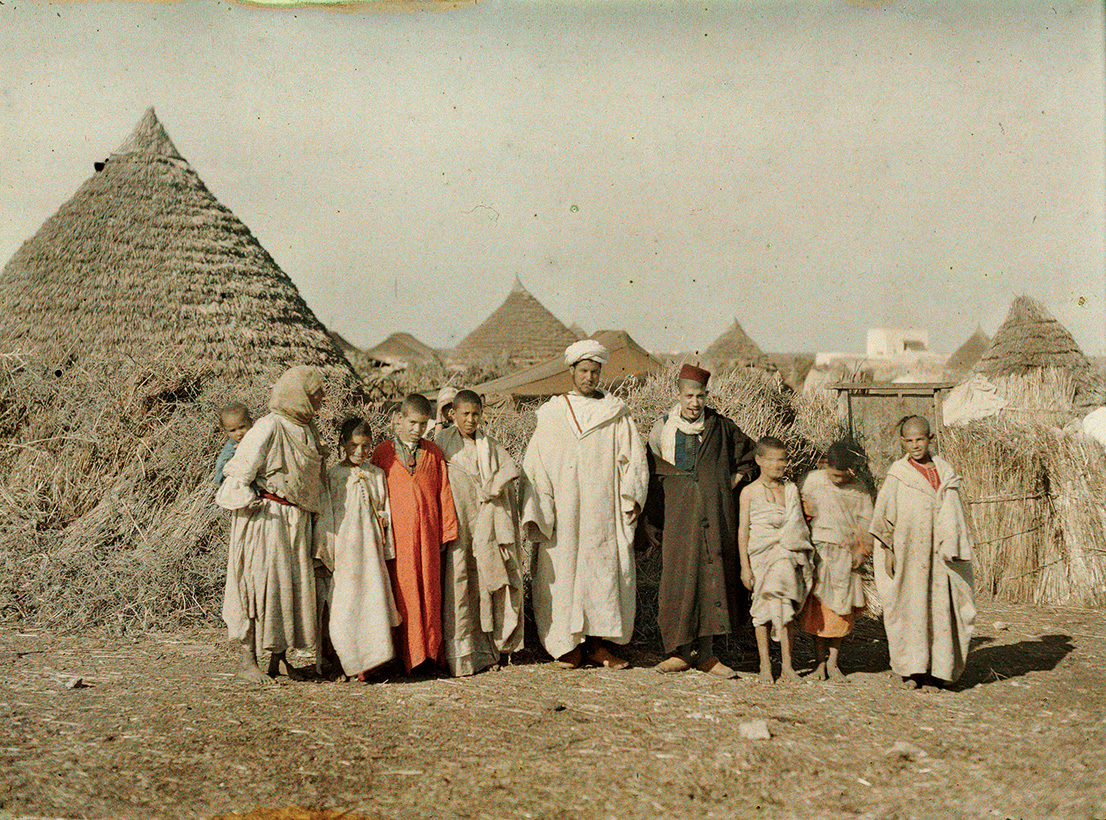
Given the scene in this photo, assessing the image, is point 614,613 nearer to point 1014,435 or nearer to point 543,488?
point 543,488

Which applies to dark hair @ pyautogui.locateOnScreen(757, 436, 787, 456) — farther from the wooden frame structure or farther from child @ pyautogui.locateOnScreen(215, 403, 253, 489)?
the wooden frame structure

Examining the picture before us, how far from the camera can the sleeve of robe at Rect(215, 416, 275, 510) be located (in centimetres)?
441

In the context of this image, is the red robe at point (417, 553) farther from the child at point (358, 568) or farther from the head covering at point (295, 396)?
the head covering at point (295, 396)

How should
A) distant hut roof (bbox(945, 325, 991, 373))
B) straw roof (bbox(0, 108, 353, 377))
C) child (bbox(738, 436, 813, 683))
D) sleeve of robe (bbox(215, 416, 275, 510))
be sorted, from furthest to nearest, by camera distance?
distant hut roof (bbox(945, 325, 991, 373)) → straw roof (bbox(0, 108, 353, 377)) → child (bbox(738, 436, 813, 683)) → sleeve of robe (bbox(215, 416, 275, 510))

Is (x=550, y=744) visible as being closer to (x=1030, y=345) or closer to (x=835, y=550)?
(x=835, y=550)

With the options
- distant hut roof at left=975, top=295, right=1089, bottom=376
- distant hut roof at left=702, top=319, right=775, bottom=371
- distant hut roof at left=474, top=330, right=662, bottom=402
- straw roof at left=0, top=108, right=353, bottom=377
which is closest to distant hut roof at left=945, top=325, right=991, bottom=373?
distant hut roof at left=702, top=319, right=775, bottom=371

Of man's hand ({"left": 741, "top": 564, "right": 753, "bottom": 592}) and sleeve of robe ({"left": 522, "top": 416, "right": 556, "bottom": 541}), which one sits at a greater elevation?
sleeve of robe ({"left": 522, "top": 416, "right": 556, "bottom": 541})

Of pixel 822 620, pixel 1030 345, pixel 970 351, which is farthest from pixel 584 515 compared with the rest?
pixel 970 351

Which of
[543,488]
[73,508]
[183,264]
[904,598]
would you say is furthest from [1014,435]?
[183,264]

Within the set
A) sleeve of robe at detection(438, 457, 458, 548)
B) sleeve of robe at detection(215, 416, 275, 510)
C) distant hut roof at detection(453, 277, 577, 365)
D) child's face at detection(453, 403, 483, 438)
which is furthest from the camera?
distant hut roof at detection(453, 277, 577, 365)

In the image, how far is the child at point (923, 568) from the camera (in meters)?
4.45

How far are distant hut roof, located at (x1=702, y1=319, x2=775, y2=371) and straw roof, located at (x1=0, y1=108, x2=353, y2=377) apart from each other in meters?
15.4

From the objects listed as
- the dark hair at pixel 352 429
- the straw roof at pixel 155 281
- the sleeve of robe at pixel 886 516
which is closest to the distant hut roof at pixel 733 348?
the straw roof at pixel 155 281

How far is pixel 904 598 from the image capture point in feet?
14.9
